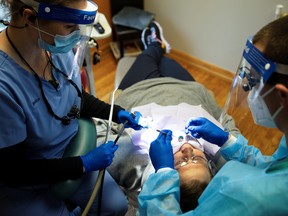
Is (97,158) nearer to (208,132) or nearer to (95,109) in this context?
(95,109)

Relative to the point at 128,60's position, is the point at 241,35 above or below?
above

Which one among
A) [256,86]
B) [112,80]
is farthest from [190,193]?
[112,80]

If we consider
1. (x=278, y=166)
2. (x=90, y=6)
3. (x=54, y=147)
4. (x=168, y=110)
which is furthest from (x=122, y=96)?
(x=278, y=166)

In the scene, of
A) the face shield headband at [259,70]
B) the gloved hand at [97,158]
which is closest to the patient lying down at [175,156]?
the gloved hand at [97,158]

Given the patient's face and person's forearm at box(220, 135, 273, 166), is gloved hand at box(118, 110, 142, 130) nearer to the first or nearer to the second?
the patient's face

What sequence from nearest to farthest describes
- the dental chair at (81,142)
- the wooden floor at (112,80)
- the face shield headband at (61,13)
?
the face shield headband at (61,13), the dental chair at (81,142), the wooden floor at (112,80)

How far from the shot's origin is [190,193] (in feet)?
3.92

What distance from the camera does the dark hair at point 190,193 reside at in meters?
1.19

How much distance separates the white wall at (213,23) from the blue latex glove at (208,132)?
1479 millimetres

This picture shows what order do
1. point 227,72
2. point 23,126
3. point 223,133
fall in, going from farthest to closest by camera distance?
1. point 227,72
2. point 223,133
3. point 23,126

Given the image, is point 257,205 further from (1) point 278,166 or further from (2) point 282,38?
(2) point 282,38

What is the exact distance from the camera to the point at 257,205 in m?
0.79

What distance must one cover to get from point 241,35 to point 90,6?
1.90m

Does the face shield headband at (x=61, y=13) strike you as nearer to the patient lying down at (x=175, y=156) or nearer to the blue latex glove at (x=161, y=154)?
the blue latex glove at (x=161, y=154)
